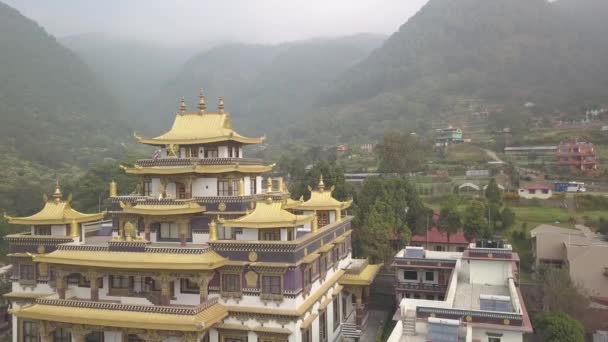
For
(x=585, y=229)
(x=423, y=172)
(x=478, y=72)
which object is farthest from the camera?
(x=478, y=72)

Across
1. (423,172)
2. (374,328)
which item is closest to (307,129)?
(423,172)

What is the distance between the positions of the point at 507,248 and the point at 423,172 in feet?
108

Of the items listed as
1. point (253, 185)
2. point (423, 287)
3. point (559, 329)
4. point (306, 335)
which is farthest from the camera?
point (423, 287)

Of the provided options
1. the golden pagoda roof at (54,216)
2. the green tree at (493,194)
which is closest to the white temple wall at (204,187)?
the golden pagoda roof at (54,216)

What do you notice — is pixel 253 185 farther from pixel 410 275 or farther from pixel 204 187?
pixel 410 275

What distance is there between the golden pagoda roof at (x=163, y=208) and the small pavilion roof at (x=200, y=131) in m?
3.30

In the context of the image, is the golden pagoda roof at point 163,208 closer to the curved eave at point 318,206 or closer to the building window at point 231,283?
the building window at point 231,283

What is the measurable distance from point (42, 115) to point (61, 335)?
74.0 meters

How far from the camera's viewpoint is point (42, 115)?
82.0 m

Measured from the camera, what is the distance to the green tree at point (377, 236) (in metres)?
27.3

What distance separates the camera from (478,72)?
10738 centimetres

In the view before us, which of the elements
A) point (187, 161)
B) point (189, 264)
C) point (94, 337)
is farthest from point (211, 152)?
point (94, 337)

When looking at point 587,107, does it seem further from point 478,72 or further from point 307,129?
point 307,129

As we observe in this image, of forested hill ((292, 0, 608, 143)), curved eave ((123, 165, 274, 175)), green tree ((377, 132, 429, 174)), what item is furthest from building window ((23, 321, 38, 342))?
forested hill ((292, 0, 608, 143))
